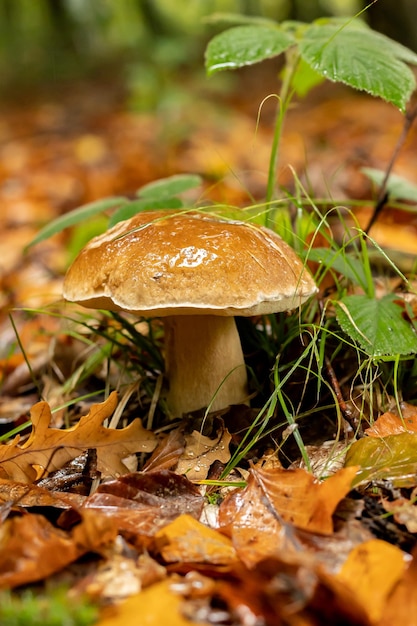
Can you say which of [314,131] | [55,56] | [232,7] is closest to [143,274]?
[314,131]

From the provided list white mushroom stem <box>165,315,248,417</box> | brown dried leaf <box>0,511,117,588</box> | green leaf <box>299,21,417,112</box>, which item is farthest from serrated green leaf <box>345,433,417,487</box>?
green leaf <box>299,21,417,112</box>

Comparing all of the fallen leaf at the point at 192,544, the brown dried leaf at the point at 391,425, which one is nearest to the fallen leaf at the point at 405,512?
the brown dried leaf at the point at 391,425

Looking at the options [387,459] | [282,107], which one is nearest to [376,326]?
[387,459]

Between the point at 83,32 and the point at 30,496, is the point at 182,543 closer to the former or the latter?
the point at 30,496

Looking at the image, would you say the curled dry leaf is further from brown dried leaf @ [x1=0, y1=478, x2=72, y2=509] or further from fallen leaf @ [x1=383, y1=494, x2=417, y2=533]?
brown dried leaf @ [x1=0, y1=478, x2=72, y2=509]

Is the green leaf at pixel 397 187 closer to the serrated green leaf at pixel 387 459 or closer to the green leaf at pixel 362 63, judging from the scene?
the green leaf at pixel 362 63

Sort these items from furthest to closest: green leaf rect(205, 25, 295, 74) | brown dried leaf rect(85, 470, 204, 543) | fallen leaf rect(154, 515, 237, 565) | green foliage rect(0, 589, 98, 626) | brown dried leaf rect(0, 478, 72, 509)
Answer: green leaf rect(205, 25, 295, 74) < brown dried leaf rect(0, 478, 72, 509) < brown dried leaf rect(85, 470, 204, 543) < fallen leaf rect(154, 515, 237, 565) < green foliage rect(0, 589, 98, 626)

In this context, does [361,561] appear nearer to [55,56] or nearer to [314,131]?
[314,131]
